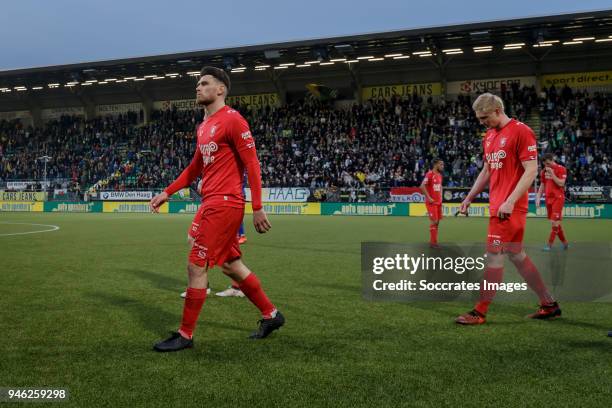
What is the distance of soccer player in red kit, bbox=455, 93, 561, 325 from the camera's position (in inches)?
215

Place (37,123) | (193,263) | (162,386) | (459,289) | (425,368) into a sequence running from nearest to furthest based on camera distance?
(162,386) → (425,368) → (193,263) → (459,289) → (37,123)

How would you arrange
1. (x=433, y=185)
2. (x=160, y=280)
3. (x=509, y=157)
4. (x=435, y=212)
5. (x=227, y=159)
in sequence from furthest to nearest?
(x=433, y=185) → (x=435, y=212) → (x=160, y=280) → (x=509, y=157) → (x=227, y=159)

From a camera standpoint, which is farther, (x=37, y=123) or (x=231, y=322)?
(x=37, y=123)

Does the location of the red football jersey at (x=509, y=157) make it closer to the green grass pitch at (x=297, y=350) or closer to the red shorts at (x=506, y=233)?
the red shorts at (x=506, y=233)

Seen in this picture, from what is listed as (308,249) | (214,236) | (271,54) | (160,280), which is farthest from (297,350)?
(271,54)

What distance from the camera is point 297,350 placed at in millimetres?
4602

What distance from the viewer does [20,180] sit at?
44.2 meters

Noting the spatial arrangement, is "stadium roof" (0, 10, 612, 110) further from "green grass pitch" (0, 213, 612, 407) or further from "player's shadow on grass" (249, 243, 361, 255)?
"green grass pitch" (0, 213, 612, 407)

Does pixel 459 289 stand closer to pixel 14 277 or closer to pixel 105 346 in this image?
pixel 105 346

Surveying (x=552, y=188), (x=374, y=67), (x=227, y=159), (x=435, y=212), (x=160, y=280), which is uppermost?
(x=374, y=67)

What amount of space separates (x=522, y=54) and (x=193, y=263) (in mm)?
39158

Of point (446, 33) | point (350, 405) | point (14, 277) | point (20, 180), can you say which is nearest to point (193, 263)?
point (350, 405)

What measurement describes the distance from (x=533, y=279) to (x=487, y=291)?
2.04 feet

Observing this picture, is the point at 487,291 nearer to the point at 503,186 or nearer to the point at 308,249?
the point at 503,186
